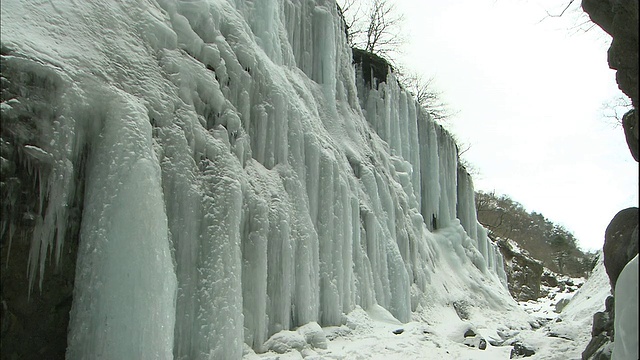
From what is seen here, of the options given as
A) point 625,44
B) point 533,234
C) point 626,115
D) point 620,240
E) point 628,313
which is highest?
point 533,234

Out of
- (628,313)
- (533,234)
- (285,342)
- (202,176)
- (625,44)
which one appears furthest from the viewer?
(533,234)

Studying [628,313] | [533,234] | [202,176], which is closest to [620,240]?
[628,313]

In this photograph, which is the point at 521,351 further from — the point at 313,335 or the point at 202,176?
the point at 202,176

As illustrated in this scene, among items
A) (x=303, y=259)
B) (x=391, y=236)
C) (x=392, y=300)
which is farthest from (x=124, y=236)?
(x=391, y=236)

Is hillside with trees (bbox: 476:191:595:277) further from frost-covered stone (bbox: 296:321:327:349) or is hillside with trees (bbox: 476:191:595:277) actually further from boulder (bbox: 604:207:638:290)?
boulder (bbox: 604:207:638:290)

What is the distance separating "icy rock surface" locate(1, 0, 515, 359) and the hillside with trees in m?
28.4

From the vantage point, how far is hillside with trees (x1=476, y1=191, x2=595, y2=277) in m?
38.3

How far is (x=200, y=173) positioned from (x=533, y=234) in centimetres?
4125

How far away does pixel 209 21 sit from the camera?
716 centimetres

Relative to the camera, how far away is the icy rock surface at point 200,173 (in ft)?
14.9

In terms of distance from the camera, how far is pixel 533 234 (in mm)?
42719

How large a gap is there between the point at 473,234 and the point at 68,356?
54.4ft

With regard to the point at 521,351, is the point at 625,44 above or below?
above

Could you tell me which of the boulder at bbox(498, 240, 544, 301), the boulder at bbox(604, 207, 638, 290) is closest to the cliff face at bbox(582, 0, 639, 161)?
the boulder at bbox(604, 207, 638, 290)
